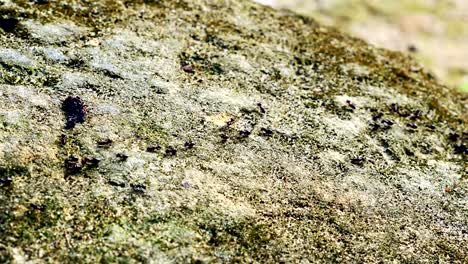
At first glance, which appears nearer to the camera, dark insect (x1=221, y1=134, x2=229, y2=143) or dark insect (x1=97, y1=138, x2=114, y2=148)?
dark insect (x1=97, y1=138, x2=114, y2=148)

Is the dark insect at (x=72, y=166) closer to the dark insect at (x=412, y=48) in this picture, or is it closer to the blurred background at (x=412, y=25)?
the blurred background at (x=412, y=25)

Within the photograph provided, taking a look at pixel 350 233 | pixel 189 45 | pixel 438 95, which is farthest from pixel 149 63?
pixel 438 95

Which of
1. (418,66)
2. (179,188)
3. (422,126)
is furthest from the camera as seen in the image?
(418,66)

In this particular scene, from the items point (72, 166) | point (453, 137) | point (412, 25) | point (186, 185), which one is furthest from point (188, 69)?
point (412, 25)

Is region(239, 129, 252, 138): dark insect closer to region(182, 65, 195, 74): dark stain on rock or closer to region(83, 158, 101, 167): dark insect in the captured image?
region(182, 65, 195, 74): dark stain on rock

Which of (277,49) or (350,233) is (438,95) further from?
(350,233)

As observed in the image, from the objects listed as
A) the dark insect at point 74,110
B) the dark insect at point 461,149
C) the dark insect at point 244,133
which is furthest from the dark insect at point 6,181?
the dark insect at point 461,149

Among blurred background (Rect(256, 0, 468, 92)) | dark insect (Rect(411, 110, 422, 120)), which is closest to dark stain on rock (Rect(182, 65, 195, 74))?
dark insect (Rect(411, 110, 422, 120))

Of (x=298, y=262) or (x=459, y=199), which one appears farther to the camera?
(x=459, y=199)
